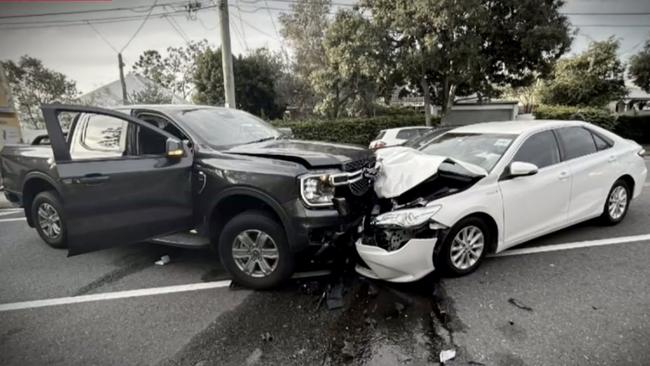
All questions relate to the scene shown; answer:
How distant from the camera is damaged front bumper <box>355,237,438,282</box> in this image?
3.07m

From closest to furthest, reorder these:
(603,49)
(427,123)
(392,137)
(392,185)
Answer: (392,185), (392,137), (427,123), (603,49)

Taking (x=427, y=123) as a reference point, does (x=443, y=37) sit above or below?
above

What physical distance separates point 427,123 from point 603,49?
1499 cm

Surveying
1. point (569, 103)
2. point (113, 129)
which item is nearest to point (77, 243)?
point (113, 129)

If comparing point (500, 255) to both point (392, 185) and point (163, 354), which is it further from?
point (163, 354)

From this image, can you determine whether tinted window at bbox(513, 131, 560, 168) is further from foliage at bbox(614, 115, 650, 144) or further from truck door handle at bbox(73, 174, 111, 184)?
foliage at bbox(614, 115, 650, 144)

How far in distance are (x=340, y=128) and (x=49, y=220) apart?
440 inches

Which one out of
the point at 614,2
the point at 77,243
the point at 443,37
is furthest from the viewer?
the point at 614,2

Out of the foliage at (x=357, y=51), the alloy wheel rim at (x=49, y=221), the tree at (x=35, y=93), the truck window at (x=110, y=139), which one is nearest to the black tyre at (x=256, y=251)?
Result: the truck window at (x=110, y=139)

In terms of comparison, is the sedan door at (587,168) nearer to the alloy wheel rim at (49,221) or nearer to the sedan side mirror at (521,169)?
the sedan side mirror at (521,169)

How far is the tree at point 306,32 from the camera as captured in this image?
1905 centimetres

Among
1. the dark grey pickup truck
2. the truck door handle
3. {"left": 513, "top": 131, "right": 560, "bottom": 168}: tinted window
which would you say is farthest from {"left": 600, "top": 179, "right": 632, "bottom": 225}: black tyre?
the truck door handle

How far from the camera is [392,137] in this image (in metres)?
10.9

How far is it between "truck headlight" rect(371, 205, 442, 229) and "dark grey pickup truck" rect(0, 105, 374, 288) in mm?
303
